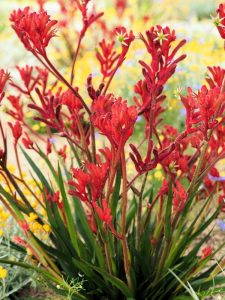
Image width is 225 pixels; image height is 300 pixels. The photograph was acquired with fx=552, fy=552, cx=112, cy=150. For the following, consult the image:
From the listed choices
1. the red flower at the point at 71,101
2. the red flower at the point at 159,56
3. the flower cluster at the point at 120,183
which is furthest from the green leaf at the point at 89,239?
the red flower at the point at 159,56

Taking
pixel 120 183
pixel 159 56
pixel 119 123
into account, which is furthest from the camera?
pixel 120 183

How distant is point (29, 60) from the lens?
859cm

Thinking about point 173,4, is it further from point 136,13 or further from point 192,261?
point 192,261

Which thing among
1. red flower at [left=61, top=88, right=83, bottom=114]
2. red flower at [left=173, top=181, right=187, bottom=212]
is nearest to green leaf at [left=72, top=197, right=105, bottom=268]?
red flower at [left=173, top=181, right=187, bottom=212]

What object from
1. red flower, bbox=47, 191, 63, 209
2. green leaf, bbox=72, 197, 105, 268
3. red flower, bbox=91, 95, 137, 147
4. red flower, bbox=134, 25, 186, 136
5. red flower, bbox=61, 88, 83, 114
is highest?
red flower, bbox=134, 25, 186, 136

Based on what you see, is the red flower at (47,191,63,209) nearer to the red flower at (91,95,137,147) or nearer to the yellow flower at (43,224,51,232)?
the yellow flower at (43,224,51,232)

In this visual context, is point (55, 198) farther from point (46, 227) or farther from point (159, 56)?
point (159, 56)

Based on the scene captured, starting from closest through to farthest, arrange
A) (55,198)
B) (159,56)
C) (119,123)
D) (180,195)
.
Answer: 1. (119,123)
2. (159,56)
3. (180,195)
4. (55,198)

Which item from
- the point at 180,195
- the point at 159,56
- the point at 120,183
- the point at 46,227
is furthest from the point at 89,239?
the point at 159,56

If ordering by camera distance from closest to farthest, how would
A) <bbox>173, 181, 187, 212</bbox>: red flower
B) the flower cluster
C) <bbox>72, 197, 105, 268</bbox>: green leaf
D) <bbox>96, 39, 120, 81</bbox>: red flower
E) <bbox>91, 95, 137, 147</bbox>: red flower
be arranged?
1. <bbox>91, 95, 137, 147</bbox>: red flower
2. the flower cluster
3. <bbox>173, 181, 187, 212</bbox>: red flower
4. <bbox>72, 197, 105, 268</bbox>: green leaf
5. <bbox>96, 39, 120, 81</bbox>: red flower

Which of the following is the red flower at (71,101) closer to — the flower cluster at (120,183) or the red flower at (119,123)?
the flower cluster at (120,183)

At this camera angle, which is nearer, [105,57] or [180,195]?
[180,195]

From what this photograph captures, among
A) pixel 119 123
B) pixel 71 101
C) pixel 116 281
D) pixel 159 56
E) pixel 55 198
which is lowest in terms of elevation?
pixel 116 281

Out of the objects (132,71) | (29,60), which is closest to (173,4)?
(29,60)
